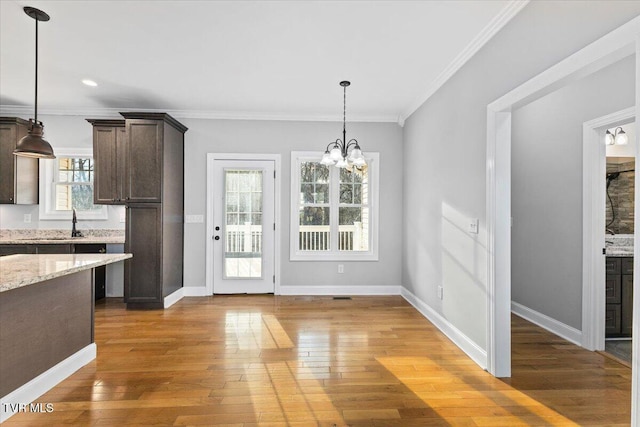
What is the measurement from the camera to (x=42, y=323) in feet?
7.40

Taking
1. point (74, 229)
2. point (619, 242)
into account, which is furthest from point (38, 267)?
point (619, 242)

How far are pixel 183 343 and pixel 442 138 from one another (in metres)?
3.39

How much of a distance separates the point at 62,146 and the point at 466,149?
5397 millimetres

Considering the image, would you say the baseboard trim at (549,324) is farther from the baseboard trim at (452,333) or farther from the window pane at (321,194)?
the window pane at (321,194)

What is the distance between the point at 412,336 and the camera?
11.0ft

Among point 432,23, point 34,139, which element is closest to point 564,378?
point 432,23

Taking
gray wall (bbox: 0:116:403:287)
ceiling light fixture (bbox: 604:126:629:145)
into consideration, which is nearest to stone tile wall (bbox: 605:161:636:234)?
ceiling light fixture (bbox: 604:126:629:145)

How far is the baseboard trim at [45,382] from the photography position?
198cm

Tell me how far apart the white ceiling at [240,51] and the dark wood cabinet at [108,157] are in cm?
39

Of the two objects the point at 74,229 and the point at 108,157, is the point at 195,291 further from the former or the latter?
the point at 108,157

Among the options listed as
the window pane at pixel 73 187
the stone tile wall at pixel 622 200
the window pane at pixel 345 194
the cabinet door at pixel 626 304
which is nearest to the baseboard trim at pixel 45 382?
the window pane at pixel 73 187

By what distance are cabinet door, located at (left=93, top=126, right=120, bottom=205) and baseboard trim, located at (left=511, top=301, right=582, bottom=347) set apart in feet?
17.5

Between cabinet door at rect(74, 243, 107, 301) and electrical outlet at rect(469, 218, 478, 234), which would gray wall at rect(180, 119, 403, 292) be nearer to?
cabinet door at rect(74, 243, 107, 301)

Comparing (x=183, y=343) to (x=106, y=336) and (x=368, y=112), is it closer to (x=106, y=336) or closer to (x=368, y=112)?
(x=106, y=336)
